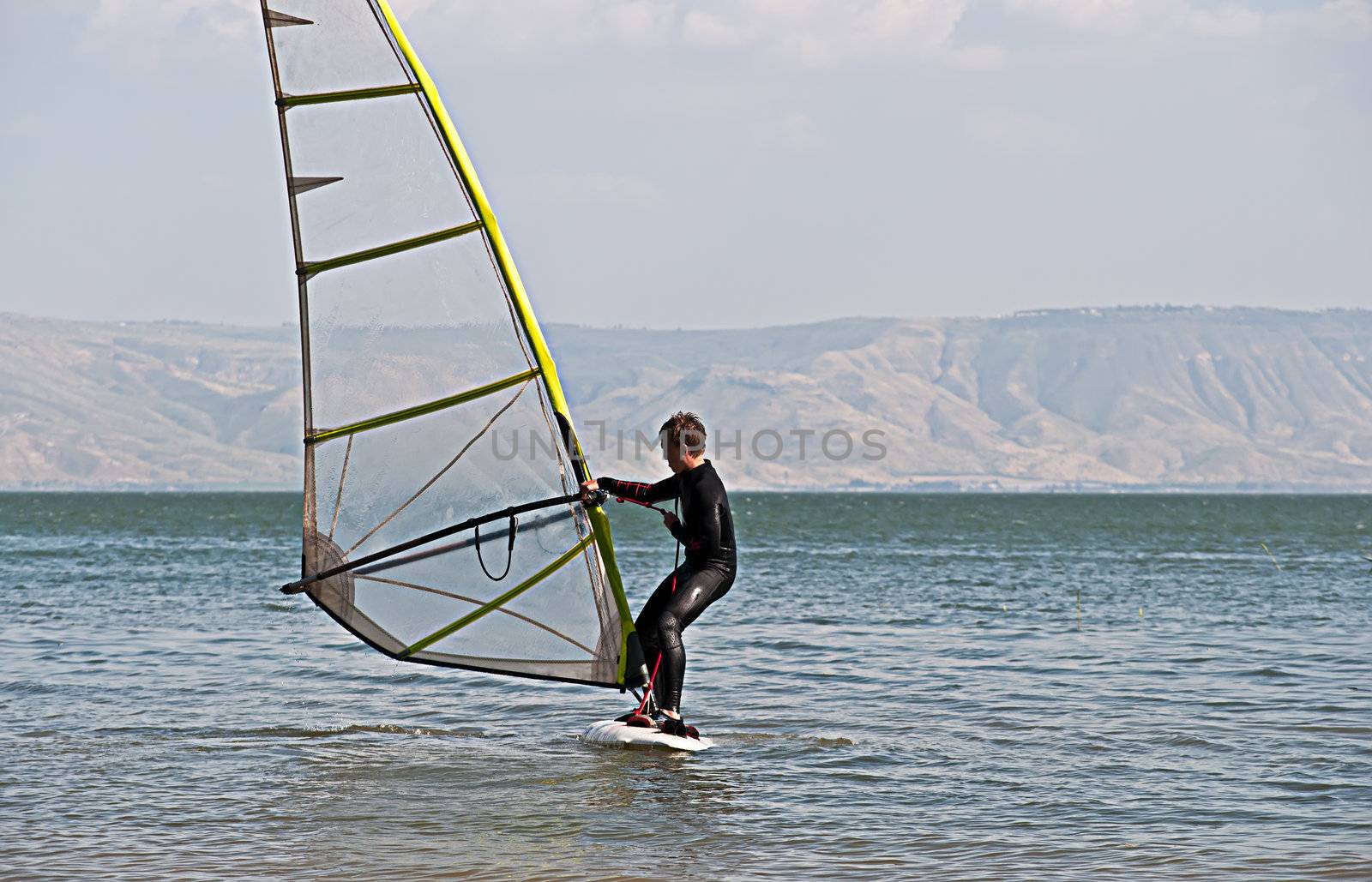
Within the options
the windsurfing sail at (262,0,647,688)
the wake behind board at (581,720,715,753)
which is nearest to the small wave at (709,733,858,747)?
the wake behind board at (581,720,715,753)

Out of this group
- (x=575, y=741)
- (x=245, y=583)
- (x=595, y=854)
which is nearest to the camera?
(x=595, y=854)

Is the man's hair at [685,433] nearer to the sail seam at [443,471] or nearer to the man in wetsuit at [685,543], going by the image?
the man in wetsuit at [685,543]

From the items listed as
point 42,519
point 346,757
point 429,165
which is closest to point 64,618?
point 346,757

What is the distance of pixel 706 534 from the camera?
8.88 m

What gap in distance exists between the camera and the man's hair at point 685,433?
8.75 m

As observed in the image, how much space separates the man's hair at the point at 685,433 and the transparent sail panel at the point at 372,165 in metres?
1.60

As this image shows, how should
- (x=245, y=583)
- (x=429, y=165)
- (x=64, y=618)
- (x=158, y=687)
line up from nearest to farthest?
(x=429, y=165), (x=158, y=687), (x=64, y=618), (x=245, y=583)

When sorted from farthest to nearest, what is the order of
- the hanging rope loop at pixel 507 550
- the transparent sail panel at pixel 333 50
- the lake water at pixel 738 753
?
the hanging rope loop at pixel 507 550 → the transparent sail panel at pixel 333 50 → the lake water at pixel 738 753

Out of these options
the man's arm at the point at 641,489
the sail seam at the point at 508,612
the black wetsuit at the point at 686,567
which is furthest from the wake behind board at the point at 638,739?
the man's arm at the point at 641,489

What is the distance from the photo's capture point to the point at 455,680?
12.8 metres

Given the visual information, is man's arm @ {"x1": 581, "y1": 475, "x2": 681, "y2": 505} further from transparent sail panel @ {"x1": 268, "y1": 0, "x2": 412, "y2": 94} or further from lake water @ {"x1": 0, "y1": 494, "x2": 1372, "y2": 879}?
transparent sail panel @ {"x1": 268, "y1": 0, "x2": 412, "y2": 94}

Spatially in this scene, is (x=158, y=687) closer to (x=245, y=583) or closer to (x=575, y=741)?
(x=575, y=741)

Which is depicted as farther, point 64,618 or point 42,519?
point 42,519

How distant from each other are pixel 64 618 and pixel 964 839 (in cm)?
1416
